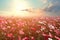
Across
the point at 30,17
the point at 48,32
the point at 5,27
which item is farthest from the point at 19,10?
the point at 48,32

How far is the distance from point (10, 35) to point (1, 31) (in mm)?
91

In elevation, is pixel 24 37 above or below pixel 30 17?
below

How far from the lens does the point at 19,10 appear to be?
5.47 ft

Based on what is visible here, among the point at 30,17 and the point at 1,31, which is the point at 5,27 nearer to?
the point at 1,31

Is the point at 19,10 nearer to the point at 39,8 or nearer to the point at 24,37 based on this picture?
the point at 39,8

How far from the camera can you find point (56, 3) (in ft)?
5.66

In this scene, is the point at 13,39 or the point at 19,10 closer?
the point at 13,39

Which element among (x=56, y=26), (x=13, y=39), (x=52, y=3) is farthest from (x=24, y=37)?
(x=52, y=3)

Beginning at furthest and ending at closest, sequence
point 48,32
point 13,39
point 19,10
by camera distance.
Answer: point 19,10 < point 48,32 < point 13,39

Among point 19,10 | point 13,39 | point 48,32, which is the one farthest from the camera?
point 19,10

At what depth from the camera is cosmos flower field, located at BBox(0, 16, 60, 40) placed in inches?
58.9

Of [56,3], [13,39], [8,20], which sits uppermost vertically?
[56,3]

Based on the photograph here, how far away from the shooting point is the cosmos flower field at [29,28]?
4.91 feet

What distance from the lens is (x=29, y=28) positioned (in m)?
1.57
